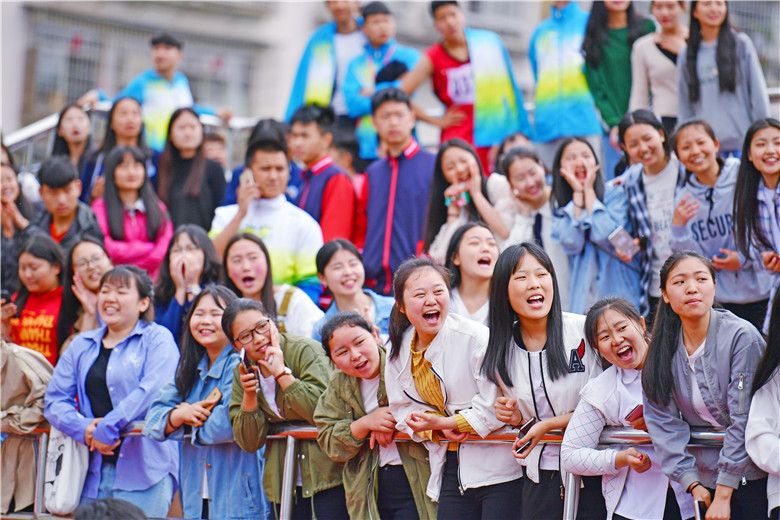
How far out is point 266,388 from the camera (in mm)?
5098

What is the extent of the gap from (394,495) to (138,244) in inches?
147

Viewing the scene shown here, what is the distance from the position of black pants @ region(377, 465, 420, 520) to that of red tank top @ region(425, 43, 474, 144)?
4486 mm

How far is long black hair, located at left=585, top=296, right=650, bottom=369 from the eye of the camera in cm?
442

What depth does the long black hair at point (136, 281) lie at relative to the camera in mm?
5980

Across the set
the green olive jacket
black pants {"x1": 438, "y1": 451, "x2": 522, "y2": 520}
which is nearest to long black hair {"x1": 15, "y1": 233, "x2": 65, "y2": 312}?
the green olive jacket

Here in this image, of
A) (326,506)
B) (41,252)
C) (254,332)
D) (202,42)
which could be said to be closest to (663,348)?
(326,506)

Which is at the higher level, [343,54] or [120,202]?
[343,54]

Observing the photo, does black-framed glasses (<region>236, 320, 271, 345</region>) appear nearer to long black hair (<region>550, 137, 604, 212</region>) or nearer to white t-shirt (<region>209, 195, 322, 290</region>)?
white t-shirt (<region>209, 195, 322, 290</region>)

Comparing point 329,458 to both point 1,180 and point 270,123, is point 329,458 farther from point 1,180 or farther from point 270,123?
point 1,180

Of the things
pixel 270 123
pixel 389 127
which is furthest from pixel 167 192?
pixel 389 127

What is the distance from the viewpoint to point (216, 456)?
5.27 meters

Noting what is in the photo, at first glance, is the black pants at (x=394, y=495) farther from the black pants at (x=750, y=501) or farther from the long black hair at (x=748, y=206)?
the long black hair at (x=748, y=206)

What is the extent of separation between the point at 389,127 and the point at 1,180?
3.22 metres

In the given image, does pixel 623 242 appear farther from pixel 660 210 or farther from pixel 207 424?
pixel 207 424
